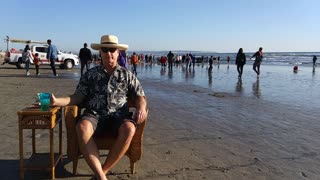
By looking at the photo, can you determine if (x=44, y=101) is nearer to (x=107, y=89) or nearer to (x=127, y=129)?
(x=107, y=89)

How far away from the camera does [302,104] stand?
36.6ft

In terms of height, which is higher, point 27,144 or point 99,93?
point 99,93

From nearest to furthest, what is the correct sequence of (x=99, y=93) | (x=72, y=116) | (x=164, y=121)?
(x=72, y=116) < (x=99, y=93) < (x=164, y=121)

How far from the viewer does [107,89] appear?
471 cm

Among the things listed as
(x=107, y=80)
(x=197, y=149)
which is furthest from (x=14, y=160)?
(x=197, y=149)

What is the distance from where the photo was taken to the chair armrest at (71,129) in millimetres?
4340

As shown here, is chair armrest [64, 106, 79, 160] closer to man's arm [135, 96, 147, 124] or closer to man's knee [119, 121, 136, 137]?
man's knee [119, 121, 136, 137]

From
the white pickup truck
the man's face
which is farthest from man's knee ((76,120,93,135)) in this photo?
the white pickup truck

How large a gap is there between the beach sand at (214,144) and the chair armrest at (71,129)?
1.01 ft

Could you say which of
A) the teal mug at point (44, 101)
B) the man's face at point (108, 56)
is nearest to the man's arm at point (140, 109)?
the man's face at point (108, 56)

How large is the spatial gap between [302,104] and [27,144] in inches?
312

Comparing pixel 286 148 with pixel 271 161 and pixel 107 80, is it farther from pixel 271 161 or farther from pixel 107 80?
pixel 107 80

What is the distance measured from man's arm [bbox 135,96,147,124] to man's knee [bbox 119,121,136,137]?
6.4 inches

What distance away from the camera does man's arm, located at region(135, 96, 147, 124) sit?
4.46 m
